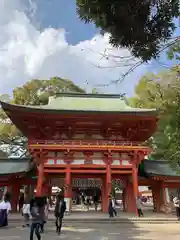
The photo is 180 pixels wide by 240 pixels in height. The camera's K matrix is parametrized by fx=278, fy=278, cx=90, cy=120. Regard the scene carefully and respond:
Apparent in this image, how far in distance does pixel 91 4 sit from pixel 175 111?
4051 millimetres

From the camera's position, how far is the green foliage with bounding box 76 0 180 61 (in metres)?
5.92

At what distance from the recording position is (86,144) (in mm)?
20609

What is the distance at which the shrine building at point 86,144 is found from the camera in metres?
20.3

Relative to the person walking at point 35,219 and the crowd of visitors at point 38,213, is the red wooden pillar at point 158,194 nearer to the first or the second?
the crowd of visitors at point 38,213

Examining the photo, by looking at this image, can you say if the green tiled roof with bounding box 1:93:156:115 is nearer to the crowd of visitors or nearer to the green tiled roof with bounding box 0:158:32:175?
the green tiled roof with bounding box 0:158:32:175

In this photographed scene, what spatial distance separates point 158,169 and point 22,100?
61.0 feet

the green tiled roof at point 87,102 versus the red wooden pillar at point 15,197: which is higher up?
the green tiled roof at point 87,102

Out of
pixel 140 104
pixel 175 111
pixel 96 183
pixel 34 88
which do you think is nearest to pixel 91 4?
pixel 175 111

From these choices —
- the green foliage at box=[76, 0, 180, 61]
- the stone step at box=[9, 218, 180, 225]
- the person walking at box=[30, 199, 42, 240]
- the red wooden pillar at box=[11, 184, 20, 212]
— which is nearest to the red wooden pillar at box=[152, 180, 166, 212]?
the stone step at box=[9, 218, 180, 225]

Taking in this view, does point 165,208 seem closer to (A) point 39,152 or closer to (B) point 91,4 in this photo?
(A) point 39,152

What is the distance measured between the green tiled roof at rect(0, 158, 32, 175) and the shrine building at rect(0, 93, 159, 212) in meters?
0.68

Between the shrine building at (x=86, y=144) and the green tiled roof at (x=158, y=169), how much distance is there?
2069 mm

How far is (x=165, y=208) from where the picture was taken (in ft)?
72.4

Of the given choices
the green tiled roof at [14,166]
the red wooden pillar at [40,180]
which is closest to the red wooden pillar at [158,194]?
the red wooden pillar at [40,180]
